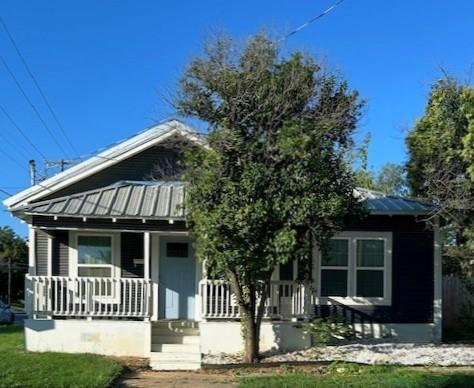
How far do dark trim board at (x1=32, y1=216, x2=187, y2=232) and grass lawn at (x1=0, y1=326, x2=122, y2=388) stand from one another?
9.01 ft

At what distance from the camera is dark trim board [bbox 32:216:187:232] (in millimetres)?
14352

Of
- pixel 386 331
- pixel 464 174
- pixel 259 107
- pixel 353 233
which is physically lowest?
pixel 386 331

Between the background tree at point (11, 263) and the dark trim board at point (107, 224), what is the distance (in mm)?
33919

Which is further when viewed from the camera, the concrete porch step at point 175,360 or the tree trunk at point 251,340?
the tree trunk at point 251,340

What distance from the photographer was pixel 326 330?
14.2 metres

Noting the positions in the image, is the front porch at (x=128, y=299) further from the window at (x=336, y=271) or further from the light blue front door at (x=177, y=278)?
the window at (x=336, y=271)

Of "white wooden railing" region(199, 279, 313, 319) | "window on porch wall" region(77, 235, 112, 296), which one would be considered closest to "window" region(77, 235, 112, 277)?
"window on porch wall" region(77, 235, 112, 296)

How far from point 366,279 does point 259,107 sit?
629cm

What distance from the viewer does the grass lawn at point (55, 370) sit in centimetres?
1033

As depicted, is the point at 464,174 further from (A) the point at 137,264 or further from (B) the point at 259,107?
(A) the point at 137,264

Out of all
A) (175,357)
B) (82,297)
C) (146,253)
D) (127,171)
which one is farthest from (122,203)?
(175,357)

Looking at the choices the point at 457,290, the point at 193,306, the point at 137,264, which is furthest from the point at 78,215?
the point at 457,290

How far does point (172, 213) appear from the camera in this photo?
1452 cm

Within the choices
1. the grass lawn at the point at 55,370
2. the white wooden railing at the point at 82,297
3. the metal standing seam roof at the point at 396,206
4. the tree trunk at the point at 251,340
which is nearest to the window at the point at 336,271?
the metal standing seam roof at the point at 396,206
